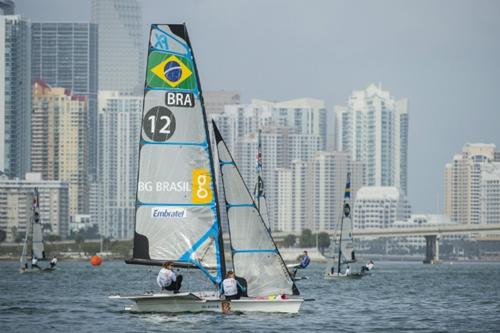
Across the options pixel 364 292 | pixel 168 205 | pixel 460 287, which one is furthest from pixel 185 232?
pixel 460 287

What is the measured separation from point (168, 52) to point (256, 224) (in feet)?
21.0

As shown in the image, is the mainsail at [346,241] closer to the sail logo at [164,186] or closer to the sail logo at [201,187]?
the sail logo at [201,187]

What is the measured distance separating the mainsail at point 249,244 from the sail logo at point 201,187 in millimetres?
644

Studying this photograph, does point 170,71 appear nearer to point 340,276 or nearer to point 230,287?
point 230,287

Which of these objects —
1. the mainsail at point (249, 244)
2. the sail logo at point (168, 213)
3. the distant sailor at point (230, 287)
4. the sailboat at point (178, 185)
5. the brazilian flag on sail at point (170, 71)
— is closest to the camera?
the distant sailor at point (230, 287)

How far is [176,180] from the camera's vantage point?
4616 cm

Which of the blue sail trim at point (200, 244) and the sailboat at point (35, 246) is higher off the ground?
the blue sail trim at point (200, 244)

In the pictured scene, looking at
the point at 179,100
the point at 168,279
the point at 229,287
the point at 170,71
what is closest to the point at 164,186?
the point at 179,100

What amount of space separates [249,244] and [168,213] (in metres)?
2.92

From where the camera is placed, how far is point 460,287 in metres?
84.9

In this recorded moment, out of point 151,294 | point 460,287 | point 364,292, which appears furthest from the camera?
point 460,287

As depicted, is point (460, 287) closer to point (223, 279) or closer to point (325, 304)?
point (325, 304)

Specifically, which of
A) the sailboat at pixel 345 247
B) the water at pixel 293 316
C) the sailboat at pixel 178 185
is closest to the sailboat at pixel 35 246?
the sailboat at pixel 345 247

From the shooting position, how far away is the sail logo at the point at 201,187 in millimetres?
46188
